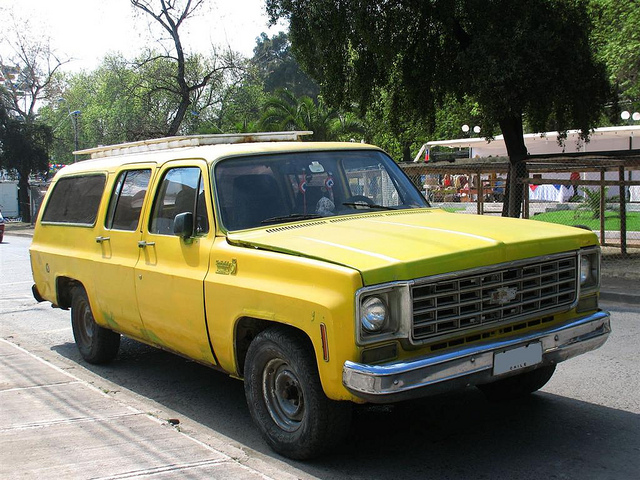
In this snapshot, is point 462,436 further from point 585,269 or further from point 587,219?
point 587,219

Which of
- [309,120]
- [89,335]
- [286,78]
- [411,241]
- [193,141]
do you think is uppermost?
[286,78]

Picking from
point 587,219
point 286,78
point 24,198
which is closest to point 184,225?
point 587,219

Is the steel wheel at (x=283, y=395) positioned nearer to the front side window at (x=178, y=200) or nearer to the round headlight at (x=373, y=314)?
the round headlight at (x=373, y=314)

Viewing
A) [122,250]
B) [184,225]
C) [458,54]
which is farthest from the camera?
[458,54]

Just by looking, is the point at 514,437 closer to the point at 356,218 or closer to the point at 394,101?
the point at 356,218

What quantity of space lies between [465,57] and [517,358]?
10457 millimetres

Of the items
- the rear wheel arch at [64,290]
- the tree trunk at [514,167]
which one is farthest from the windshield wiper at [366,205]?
the tree trunk at [514,167]

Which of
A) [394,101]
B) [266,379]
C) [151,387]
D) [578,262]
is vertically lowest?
[151,387]

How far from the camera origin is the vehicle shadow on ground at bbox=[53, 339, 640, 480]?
438 cm

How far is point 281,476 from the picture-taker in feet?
13.7

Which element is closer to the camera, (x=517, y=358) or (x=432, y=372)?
(x=432, y=372)

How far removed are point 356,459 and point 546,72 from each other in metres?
10.5

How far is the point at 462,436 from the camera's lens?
195 inches

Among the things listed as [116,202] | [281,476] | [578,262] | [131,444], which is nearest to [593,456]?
[578,262]
